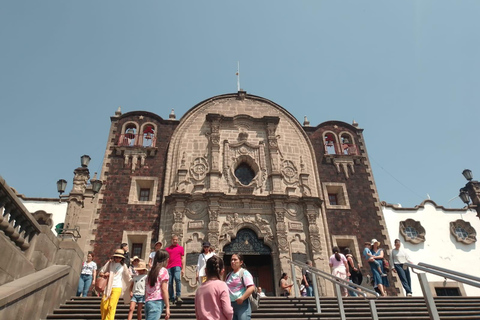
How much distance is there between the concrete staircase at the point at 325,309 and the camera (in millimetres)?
7437

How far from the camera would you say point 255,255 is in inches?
585

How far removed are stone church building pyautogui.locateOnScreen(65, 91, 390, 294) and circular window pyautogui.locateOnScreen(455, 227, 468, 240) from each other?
13.0 ft

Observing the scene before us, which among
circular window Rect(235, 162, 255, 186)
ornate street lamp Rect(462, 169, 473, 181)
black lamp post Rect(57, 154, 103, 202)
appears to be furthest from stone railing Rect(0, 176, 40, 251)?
ornate street lamp Rect(462, 169, 473, 181)

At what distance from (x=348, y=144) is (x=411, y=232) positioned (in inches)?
232

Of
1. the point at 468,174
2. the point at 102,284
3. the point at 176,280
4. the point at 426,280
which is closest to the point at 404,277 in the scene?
the point at 426,280

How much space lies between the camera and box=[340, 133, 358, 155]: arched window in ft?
62.8

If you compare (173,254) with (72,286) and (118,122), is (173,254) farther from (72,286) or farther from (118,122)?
(118,122)

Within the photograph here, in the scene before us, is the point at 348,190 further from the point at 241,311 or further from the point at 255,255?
the point at 241,311

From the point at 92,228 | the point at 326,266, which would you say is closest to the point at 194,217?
the point at 92,228

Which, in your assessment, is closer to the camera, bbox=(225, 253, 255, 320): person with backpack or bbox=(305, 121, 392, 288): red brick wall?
bbox=(225, 253, 255, 320): person with backpack

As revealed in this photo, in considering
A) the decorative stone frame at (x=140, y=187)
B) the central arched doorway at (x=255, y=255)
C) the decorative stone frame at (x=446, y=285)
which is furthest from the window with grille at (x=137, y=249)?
the decorative stone frame at (x=446, y=285)

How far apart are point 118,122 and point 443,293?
18.5 m

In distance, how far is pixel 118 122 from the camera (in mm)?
18438

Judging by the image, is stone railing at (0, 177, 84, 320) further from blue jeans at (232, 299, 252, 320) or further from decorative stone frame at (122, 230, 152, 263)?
decorative stone frame at (122, 230, 152, 263)
